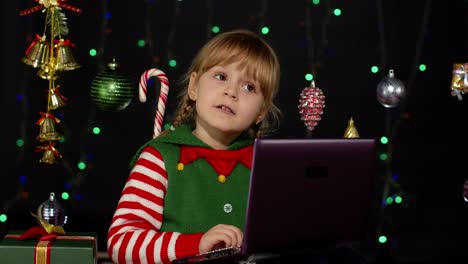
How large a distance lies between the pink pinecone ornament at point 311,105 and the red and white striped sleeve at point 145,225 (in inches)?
45.9

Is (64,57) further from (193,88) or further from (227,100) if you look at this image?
(227,100)

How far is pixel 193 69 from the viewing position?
7.55ft

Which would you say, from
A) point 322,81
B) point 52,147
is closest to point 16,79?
point 52,147

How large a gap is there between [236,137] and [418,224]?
1.69 meters

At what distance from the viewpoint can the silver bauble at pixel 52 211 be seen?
10.1 feet

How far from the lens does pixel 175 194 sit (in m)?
2.11

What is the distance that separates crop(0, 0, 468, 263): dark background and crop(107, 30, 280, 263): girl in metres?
1.12

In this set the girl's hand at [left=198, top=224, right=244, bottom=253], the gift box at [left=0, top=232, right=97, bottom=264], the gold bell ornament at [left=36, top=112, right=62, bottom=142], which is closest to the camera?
the girl's hand at [left=198, top=224, right=244, bottom=253]

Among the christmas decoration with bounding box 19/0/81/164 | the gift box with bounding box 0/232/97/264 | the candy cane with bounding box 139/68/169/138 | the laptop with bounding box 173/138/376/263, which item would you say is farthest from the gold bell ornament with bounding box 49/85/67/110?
the laptop with bounding box 173/138/376/263

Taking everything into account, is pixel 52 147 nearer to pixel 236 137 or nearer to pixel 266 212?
pixel 236 137

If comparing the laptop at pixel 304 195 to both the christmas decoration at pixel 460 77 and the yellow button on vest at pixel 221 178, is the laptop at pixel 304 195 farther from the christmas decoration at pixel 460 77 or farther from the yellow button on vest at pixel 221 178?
the christmas decoration at pixel 460 77

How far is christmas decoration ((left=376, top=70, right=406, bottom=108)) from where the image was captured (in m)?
3.23

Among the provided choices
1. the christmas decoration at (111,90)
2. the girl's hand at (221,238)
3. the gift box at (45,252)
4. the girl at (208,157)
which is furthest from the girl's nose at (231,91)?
the christmas decoration at (111,90)

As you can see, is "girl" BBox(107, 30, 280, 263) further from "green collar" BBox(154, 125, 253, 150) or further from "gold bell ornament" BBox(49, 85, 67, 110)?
"gold bell ornament" BBox(49, 85, 67, 110)
